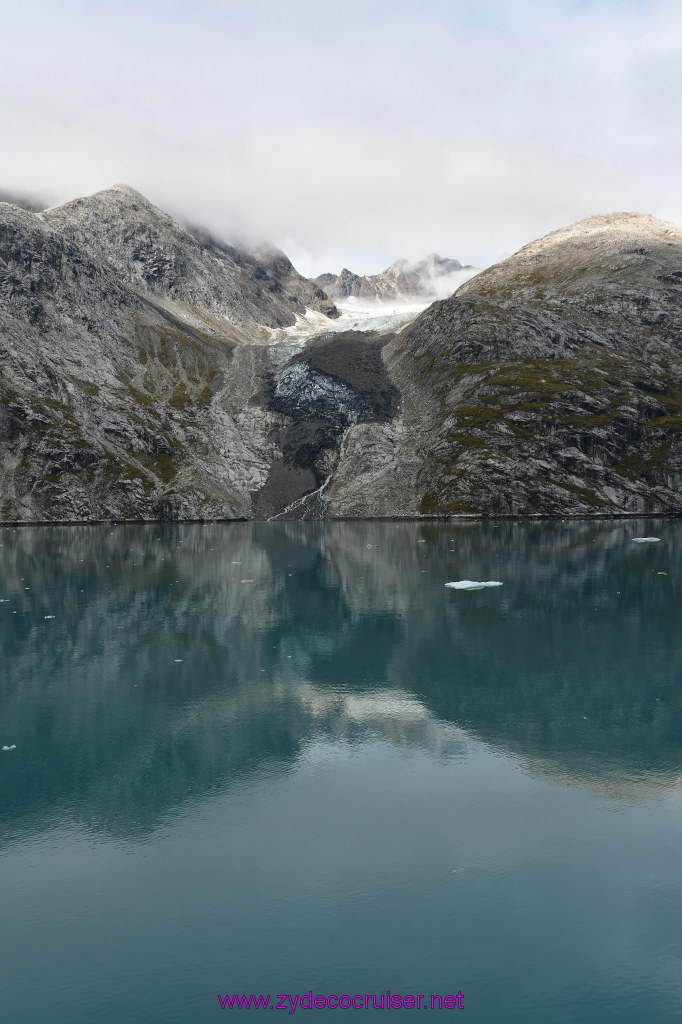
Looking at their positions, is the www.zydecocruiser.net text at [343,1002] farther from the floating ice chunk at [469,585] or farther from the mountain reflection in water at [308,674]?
the floating ice chunk at [469,585]

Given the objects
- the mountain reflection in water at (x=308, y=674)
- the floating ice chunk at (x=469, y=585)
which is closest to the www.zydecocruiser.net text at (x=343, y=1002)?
the mountain reflection in water at (x=308, y=674)

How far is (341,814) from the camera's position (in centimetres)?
2311

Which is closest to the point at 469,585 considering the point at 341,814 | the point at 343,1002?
the point at 341,814

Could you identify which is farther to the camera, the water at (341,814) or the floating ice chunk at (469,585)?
the floating ice chunk at (469,585)

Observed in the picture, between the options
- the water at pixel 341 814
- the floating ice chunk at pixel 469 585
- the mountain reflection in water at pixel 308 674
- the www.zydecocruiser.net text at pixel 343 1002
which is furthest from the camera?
the floating ice chunk at pixel 469 585

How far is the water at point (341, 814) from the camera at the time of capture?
1548 cm

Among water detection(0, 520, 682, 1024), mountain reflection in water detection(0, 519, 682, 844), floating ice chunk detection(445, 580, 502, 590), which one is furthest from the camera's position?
floating ice chunk detection(445, 580, 502, 590)

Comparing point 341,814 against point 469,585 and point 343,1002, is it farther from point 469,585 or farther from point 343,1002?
point 469,585

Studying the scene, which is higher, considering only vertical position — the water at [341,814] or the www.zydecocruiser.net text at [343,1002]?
the water at [341,814]

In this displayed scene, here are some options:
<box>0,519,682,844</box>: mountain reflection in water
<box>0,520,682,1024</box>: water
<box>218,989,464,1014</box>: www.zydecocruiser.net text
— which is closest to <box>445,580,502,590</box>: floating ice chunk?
<box>0,519,682,844</box>: mountain reflection in water

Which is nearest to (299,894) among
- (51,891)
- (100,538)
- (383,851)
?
(383,851)

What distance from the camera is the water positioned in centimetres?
1548

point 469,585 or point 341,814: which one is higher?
point 469,585

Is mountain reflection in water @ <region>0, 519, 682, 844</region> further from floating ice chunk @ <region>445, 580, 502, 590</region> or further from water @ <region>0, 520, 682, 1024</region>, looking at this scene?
floating ice chunk @ <region>445, 580, 502, 590</region>
